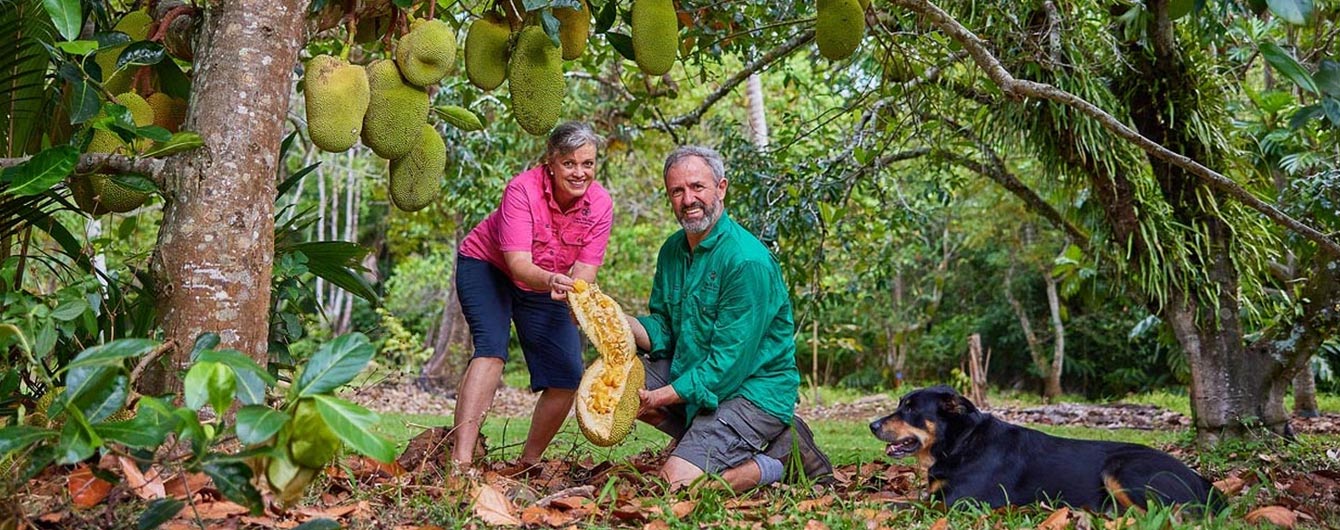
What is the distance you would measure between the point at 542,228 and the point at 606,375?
739 mm

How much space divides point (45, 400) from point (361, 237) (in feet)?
71.8

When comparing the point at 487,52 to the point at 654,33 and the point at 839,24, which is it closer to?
the point at 654,33

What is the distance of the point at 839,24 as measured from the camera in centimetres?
308

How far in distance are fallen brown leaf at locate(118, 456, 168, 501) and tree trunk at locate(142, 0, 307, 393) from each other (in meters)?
0.19

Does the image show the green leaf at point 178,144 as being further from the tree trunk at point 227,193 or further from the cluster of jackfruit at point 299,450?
the cluster of jackfruit at point 299,450

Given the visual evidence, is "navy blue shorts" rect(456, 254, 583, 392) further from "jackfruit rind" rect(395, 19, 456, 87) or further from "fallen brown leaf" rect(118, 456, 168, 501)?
"fallen brown leaf" rect(118, 456, 168, 501)

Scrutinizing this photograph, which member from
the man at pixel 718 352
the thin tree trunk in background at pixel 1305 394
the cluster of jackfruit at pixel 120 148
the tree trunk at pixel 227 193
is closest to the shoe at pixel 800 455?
the man at pixel 718 352

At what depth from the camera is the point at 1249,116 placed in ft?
35.3

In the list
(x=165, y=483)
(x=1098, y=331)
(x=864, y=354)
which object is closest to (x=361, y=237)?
(x=864, y=354)

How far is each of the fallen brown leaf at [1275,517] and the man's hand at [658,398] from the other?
1.66 m

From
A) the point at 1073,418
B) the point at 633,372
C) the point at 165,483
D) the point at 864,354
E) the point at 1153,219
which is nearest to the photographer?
the point at 165,483

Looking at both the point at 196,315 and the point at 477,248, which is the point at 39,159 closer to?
the point at 196,315

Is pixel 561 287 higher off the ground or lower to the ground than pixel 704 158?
lower

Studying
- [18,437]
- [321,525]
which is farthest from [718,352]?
[18,437]
